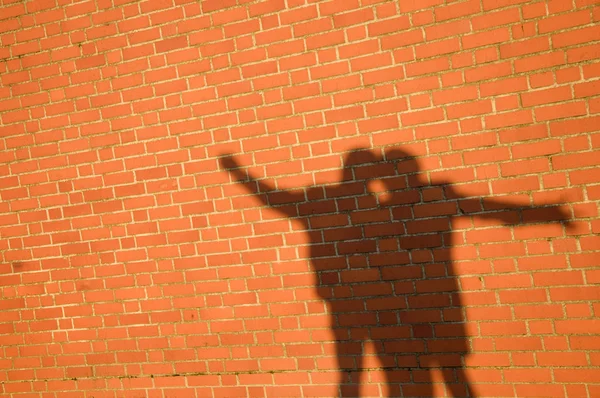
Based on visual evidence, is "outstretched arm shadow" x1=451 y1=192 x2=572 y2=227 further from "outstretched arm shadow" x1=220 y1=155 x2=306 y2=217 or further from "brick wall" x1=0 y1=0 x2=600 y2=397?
"outstretched arm shadow" x1=220 y1=155 x2=306 y2=217

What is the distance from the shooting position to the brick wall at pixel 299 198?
2088 millimetres

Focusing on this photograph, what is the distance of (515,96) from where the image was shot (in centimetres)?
207

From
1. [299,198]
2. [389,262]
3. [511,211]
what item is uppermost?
[299,198]

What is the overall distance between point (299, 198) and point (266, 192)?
0.20m

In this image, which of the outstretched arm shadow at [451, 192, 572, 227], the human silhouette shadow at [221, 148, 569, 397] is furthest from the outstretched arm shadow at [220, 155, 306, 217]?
the outstretched arm shadow at [451, 192, 572, 227]

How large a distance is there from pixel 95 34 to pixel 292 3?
1.25 meters

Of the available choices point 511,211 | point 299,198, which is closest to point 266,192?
point 299,198

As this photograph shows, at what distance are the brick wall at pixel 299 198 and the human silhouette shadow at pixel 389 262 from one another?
0.01 meters

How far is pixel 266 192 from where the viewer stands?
7.77 ft

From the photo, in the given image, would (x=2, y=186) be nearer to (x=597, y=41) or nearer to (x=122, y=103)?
(x=122, y=103)

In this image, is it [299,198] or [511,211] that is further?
[299,198]

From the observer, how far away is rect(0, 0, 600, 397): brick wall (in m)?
2.09

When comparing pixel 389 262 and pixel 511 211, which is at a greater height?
pixel 511 211

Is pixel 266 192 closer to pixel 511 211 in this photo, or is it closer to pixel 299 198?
pixel 299 198
